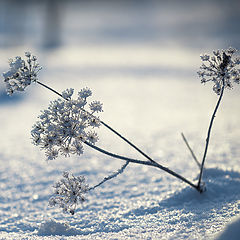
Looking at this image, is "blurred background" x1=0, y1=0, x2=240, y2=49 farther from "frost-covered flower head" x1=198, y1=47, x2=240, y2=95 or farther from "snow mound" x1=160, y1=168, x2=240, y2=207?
"frost-covered flower head" x1=198, y1=47, x2=240, y2=95

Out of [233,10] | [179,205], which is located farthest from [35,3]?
[179,205]

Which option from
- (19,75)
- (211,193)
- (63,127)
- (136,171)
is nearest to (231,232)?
(211,193)

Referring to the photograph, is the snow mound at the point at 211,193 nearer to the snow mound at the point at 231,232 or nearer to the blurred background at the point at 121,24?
the snow mound at the point at 231,232

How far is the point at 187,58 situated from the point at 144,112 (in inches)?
280

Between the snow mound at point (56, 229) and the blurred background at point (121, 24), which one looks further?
the blurred background at point (121, 24)

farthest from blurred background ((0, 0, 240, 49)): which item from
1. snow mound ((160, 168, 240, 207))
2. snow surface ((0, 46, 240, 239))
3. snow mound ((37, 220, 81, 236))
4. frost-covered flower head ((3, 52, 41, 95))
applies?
frost-covered flower head ((3, 52, 41, 95))

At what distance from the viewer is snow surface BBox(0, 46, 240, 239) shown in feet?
8.46

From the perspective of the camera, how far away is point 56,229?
8.40ft

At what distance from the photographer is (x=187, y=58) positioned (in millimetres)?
13703

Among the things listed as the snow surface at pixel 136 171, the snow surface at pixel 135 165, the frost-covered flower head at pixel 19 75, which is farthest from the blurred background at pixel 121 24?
the frost-covered flower head at pixel 19 75

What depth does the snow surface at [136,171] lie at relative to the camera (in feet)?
8.46

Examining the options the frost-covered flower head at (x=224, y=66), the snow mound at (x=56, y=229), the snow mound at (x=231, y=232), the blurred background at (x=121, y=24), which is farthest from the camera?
the blurred background at (x=121, y=24)

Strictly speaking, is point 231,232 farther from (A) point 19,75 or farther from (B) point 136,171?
(B) point 136,171

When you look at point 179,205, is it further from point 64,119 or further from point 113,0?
point 113,0
